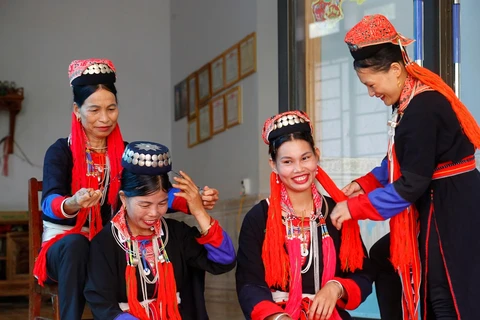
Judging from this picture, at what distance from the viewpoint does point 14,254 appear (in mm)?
6367

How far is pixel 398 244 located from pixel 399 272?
0.32ft

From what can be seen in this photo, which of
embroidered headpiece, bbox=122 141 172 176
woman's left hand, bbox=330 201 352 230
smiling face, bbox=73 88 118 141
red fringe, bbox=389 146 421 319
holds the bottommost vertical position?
red fringe, bbox=389 146 421 319

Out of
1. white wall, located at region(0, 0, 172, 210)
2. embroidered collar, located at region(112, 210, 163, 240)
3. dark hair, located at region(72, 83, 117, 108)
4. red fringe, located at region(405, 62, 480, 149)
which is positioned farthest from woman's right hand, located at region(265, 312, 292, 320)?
white wall, located at region(0, 0, 172, 210)

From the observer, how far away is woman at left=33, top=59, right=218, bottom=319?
110 inches

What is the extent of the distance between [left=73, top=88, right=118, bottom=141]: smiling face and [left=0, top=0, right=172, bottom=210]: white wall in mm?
4275

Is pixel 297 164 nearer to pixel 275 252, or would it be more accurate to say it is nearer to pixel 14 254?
pixel 275 252

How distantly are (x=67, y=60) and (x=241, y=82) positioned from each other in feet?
7.43

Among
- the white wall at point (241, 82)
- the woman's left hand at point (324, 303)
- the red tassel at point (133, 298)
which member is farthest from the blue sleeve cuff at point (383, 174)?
the white wall at point (241, 82)

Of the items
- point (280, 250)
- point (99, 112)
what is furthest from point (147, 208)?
point (99, 112)

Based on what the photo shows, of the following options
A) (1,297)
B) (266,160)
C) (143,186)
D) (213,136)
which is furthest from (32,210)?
(1,297)

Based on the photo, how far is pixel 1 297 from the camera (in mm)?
6754

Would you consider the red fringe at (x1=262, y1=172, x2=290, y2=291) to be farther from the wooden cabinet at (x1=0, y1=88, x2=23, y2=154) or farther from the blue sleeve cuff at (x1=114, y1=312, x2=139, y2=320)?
the wooden cabinet at (x1=0, y1=88, x2=23, y2=154)

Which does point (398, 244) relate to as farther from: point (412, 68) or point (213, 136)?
point (213, 136)

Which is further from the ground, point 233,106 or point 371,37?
point 233,106
